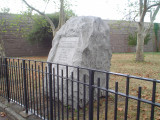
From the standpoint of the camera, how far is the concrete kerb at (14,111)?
10.3 feet

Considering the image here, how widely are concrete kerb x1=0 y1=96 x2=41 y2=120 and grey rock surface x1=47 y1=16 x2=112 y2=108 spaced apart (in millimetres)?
870

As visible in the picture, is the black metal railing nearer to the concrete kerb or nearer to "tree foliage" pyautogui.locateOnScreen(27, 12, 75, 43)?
the concrete kerb

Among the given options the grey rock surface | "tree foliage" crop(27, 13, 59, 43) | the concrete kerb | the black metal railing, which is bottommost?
the concrete kerb

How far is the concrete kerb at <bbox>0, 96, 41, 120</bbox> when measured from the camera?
10.3ft

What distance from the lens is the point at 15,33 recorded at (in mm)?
15391

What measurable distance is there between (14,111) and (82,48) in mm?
2171

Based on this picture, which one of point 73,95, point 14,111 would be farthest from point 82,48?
point 14,111

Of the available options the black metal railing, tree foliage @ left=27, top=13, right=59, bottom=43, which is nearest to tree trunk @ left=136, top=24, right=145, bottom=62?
the black metal railing

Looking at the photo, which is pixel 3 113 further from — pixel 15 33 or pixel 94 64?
pixel 15 33

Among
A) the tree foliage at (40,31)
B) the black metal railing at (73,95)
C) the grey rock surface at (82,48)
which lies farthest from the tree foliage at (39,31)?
the black metal railing at (73,95)

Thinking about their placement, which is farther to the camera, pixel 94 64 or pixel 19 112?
pixel 94 64

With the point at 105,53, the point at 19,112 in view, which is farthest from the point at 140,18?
the point at 19,112

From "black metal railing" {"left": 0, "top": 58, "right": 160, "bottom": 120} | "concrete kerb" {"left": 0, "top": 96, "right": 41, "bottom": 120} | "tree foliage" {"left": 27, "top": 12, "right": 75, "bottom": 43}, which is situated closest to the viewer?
"black metal railing" {"left": 0, "top": 58, "right": 160, "bottom": 120}

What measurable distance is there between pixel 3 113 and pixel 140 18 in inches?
397
